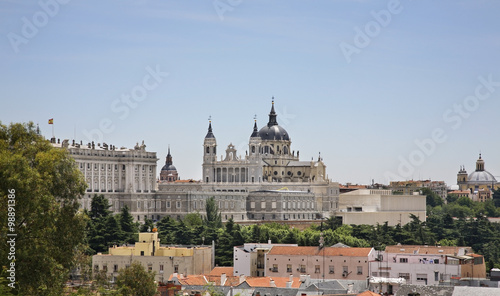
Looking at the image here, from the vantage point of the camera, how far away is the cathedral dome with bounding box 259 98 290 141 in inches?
7677

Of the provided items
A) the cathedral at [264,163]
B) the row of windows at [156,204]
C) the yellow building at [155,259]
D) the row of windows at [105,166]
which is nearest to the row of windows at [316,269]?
the yellow building at [155,259]

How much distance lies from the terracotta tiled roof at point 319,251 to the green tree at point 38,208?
2892cm

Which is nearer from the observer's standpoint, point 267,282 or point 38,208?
point 38,208

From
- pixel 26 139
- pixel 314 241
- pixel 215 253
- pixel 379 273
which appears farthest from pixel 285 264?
pixel 26 139

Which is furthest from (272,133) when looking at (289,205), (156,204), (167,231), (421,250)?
(421,250)

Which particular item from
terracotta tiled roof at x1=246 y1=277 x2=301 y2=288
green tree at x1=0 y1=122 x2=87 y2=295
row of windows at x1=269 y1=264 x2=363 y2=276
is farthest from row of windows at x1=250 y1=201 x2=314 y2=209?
green tree at x1=0 y1=122 x2=87 y2=295

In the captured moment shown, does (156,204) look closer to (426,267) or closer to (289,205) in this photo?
(289,205)

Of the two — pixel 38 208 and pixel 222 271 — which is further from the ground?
pixel 38 208

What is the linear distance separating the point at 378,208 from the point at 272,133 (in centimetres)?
2589

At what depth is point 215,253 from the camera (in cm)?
9319

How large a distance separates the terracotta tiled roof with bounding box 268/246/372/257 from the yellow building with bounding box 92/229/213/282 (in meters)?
5.39

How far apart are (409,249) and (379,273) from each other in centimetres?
841

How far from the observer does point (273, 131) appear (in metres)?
195

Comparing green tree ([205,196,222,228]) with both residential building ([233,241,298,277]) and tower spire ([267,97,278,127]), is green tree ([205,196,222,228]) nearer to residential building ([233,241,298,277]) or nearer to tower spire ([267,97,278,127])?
tower spire ([267,97,278,127])
